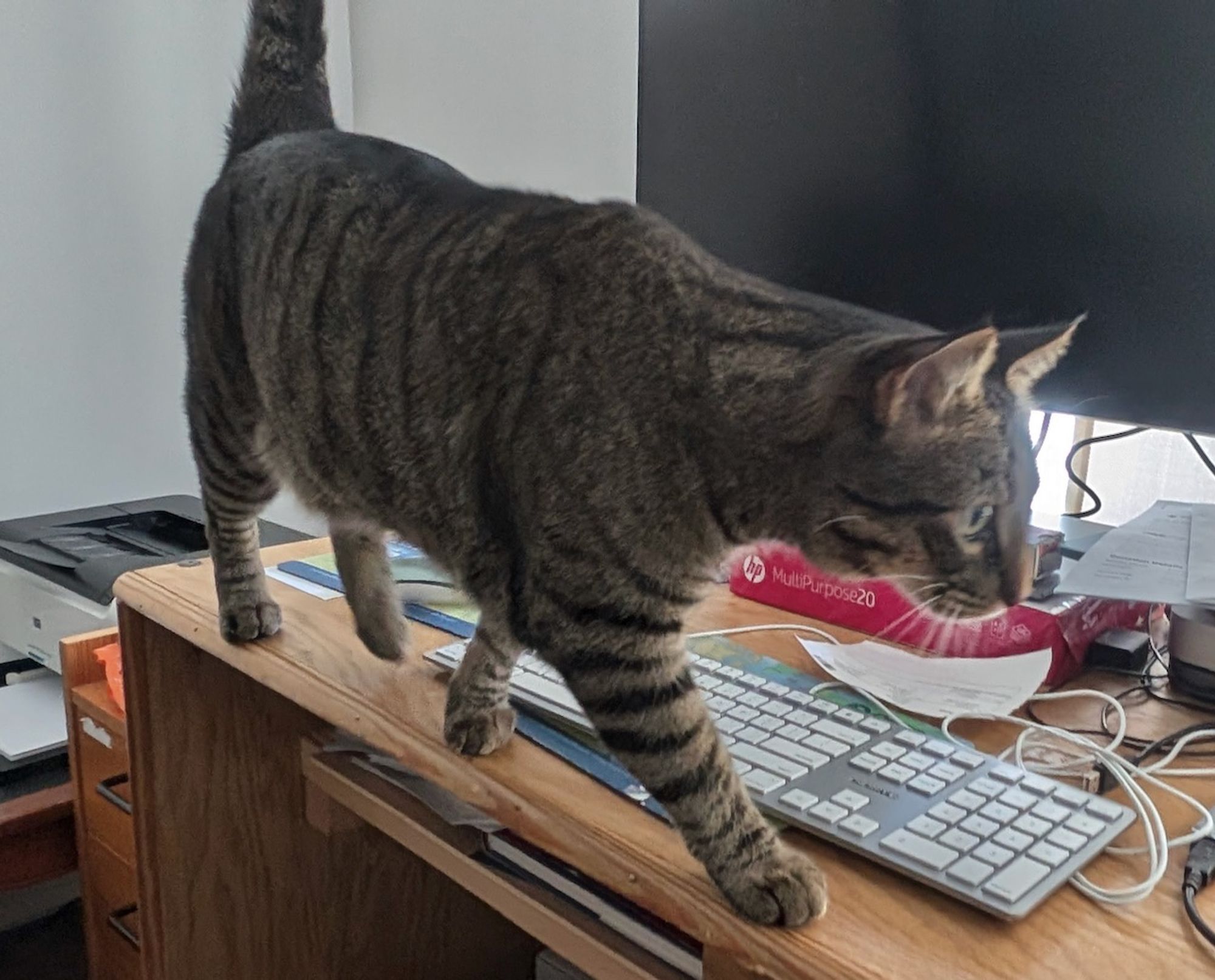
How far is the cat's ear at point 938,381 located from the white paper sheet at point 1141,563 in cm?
31

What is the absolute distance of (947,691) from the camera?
836 mm

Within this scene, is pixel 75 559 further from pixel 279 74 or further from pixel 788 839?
pixel 788 839

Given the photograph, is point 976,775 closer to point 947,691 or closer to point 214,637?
point 947,691

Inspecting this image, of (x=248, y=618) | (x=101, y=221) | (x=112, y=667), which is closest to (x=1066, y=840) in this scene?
(x=248, y=618)

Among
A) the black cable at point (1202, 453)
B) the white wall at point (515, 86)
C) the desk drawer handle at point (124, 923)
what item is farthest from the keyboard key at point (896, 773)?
the desk drawer handle at point (124, 923)

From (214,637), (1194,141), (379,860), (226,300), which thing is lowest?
(379,860)

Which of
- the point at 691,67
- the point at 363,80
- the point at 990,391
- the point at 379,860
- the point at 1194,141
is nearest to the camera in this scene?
the point at 990,391

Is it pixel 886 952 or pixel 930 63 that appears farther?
pixel 930 63

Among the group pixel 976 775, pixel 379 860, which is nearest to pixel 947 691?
pixel 976 775

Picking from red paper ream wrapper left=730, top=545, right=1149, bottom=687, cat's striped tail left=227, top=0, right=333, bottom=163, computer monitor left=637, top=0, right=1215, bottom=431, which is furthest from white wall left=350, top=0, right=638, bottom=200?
red paper ream wrapper left=730, top=545, right=1149, bottom=687

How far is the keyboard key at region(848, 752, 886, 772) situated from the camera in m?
0.70

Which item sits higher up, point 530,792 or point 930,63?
point 930,63

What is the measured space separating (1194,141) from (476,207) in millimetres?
536

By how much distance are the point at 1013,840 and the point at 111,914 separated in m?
1.18
